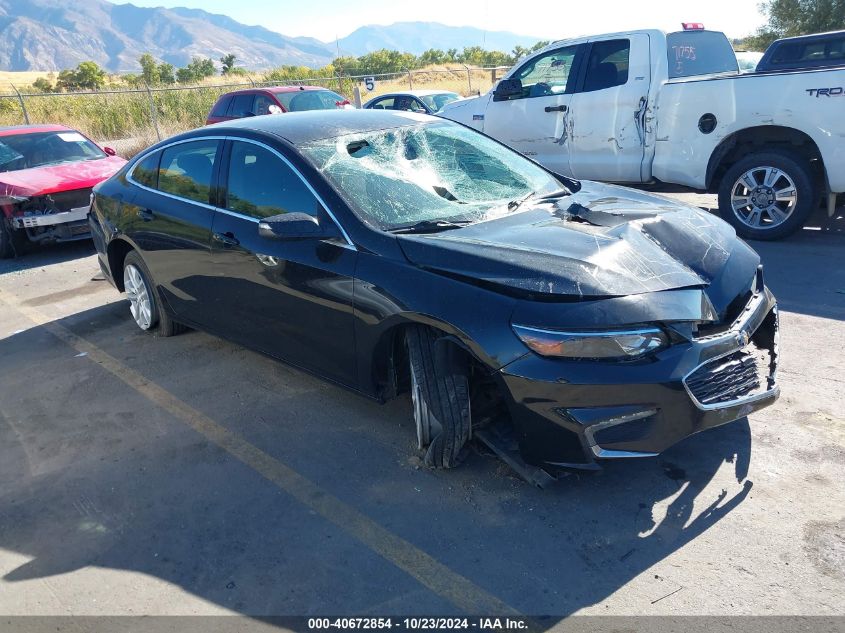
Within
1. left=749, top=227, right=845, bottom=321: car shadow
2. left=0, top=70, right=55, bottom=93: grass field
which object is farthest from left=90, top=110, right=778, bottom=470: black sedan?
left=0, top=70, right=55, bottom=93: grass field

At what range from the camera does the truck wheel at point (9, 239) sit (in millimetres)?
8453

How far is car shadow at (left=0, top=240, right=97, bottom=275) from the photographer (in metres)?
8.40

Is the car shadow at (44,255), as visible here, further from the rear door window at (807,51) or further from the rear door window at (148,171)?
the rear door window at (807,51)

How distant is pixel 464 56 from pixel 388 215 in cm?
6379

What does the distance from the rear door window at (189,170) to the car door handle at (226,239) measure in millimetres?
300

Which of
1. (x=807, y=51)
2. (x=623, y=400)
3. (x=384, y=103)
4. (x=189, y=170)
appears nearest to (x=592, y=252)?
(x=623, y=400)

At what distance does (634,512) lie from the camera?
301cm

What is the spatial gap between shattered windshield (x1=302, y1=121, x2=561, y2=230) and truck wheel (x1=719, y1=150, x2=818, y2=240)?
3.25 m

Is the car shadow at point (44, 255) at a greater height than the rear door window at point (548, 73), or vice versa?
the rear door window at point (548, 73)

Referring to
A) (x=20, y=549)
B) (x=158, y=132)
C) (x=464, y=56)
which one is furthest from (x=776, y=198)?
(x=464, y=56)

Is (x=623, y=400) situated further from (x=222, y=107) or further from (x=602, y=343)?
(x=222, y=107)

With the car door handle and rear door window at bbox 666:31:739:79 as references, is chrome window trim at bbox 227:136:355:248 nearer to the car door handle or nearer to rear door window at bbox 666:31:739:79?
the car door handle

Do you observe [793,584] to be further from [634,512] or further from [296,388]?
[296,388]

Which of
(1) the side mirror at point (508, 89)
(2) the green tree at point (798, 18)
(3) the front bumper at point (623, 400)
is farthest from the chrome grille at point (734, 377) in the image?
(2) the green tree at point (798, 18)
